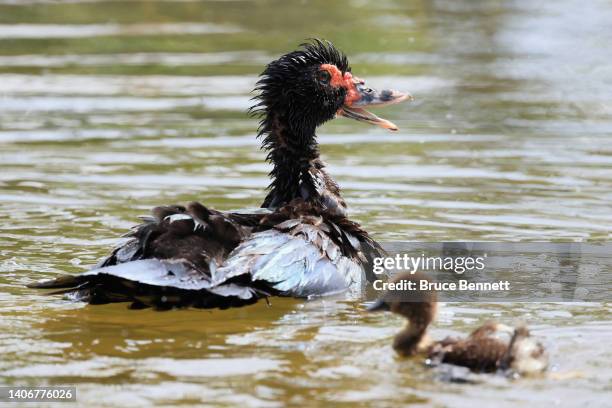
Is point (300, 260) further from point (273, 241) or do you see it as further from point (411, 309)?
point (411, 309)

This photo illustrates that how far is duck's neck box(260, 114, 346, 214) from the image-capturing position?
8.55 metres

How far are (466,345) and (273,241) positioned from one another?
172cm

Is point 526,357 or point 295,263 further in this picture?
point 295,263

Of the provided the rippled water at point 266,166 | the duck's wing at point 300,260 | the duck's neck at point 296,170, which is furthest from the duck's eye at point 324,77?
the rippled water at point 266,166

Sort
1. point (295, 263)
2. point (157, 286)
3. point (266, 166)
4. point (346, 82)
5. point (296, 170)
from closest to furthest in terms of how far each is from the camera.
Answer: point (157, 286) → point (295, 263) → point (296, 170) → point (346, 82) → point (266, 166)

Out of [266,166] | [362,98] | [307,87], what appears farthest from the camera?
[266,166]

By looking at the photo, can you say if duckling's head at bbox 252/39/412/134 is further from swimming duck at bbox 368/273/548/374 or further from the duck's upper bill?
swimming duck at bbox 368/273/548/374

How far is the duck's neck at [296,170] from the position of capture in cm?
855

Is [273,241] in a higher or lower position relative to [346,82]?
lower

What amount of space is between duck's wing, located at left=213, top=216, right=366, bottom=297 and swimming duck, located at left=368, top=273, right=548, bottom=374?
2.92 ft

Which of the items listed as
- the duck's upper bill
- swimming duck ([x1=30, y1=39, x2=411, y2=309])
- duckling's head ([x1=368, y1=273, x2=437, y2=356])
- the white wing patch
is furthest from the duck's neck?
duckling's head ([x1=368, y1=273, x2=437, y2=356])

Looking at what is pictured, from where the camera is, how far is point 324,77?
8.86 metres

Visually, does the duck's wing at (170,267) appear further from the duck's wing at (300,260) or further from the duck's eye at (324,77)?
the duck's eye at (324,77)

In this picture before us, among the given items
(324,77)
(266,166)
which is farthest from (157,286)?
(266,166)
